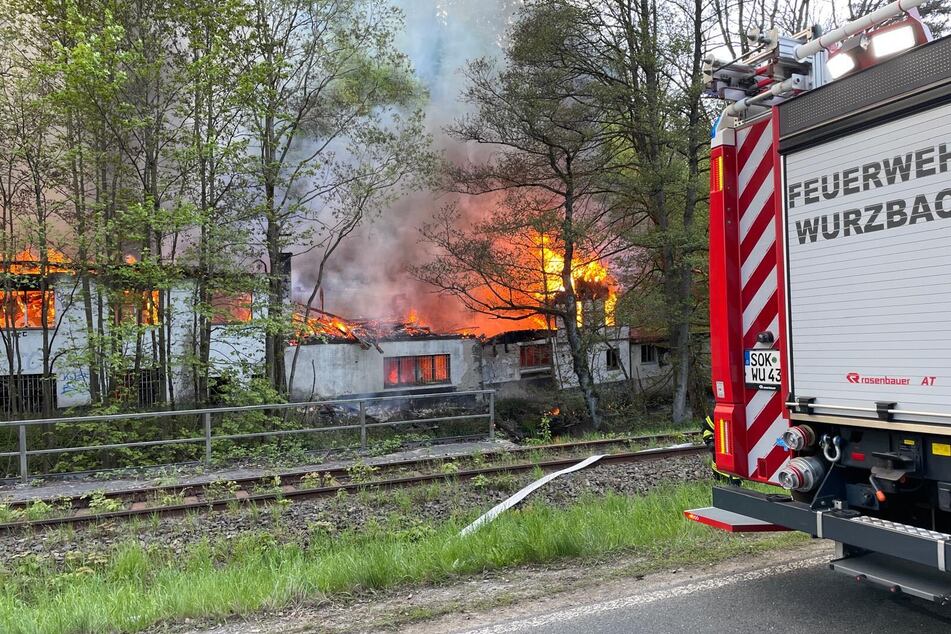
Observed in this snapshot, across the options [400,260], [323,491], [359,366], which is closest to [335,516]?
[323,491]

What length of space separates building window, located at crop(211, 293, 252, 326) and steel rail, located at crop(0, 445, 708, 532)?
6169 mm

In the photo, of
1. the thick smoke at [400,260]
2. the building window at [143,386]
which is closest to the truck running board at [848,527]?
the building window at [143,386]

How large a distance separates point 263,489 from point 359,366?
12.2 meters

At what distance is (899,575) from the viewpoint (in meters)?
3.21

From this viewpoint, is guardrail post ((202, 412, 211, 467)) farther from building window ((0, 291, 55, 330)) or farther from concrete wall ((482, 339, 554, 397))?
concrete wall ((482, 339, 554, 397))

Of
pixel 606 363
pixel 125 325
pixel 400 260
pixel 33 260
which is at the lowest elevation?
pixel 606 363

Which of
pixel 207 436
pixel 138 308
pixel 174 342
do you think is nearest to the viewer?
pixel 207 436

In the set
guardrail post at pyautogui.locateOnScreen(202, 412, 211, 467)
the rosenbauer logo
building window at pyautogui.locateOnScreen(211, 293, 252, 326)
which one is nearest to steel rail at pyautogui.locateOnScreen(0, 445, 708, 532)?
guardrail post at pyautogui.locateOnScreen(202, 412, 211, 467)

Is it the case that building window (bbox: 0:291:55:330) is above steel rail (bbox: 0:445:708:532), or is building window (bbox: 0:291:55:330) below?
above

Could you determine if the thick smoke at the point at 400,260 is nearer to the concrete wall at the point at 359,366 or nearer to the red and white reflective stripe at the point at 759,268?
the concrete wall at the point at 359,366

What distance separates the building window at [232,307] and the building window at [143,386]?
176 centimetres

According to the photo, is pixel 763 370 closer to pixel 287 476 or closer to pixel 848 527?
pixel 848 527

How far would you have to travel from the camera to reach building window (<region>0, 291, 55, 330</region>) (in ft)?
46.4

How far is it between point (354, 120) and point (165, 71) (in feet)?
16.0
